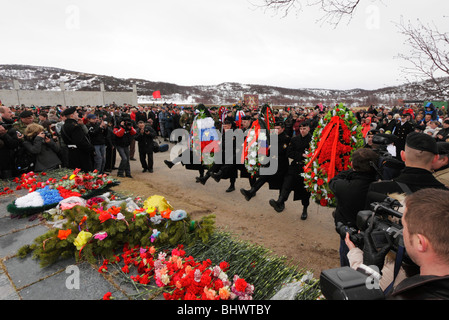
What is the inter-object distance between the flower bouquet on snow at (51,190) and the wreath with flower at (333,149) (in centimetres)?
417

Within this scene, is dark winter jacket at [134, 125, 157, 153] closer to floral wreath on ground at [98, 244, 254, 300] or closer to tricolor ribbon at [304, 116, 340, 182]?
tricolor ribbon at [304, 116, 340, 182]

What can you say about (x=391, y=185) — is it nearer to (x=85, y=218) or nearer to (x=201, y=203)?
(x=85, y=218)

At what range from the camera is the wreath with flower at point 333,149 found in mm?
4102

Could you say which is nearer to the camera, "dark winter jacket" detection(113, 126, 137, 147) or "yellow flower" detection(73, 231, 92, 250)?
"yellow flower" detection(73, 231, 92, 250)

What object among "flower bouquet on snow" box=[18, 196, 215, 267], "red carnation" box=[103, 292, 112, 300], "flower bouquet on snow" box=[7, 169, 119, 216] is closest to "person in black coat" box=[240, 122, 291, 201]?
"flower bouquet on snow" box=[18, 196, 215, 267]

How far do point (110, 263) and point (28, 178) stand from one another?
13.9 ft

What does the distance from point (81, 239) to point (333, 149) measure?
3.70 meters

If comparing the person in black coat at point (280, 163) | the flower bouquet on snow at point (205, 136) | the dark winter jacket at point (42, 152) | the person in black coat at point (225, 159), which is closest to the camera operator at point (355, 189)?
the person in black coat at point (280, 163)

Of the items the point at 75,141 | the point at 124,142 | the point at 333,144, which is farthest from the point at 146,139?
the point at 333,144

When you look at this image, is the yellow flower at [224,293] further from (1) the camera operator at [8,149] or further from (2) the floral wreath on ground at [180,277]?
(1) the camera operator at [8,149]

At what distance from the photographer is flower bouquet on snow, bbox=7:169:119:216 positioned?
4.00 meters

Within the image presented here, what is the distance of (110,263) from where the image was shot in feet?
8.80

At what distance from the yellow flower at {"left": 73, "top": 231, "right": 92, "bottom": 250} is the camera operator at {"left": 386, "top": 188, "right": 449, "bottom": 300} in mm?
2770
